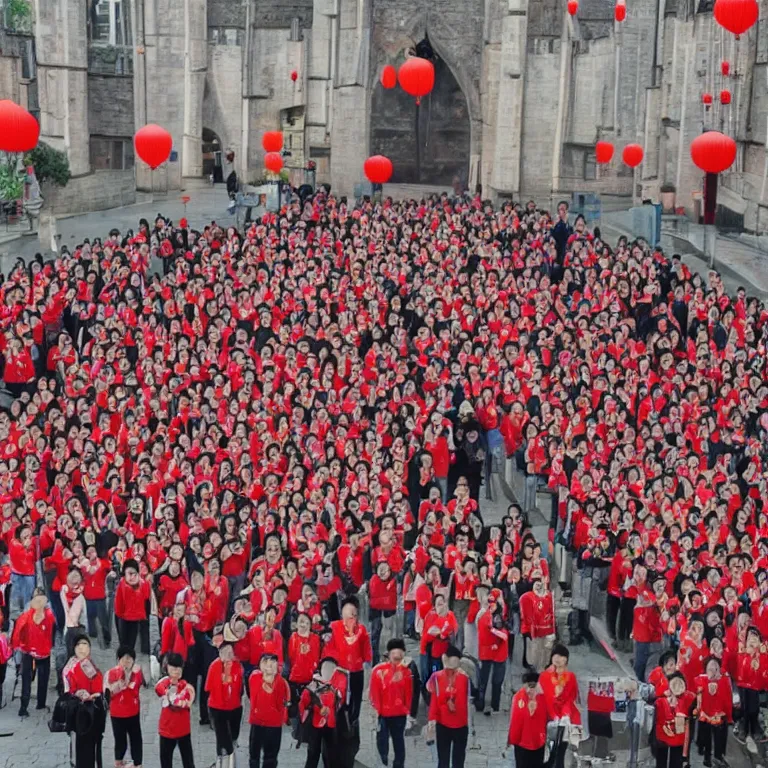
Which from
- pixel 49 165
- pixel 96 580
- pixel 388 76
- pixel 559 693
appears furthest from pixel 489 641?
pixel 388 76

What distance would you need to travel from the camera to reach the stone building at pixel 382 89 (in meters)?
40.7

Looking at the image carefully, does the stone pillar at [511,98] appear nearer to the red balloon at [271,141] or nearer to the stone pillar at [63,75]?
the red balloon at [271,141]

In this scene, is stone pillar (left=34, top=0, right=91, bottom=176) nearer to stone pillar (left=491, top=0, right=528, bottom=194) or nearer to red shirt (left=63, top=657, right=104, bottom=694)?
stone pillar (left=491, top=0, right=528, bottom=194)

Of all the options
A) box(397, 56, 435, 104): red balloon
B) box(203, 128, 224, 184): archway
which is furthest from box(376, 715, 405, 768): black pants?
box(203, 128, 224, 184): archway

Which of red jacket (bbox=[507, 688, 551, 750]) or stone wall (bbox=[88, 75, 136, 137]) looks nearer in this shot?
red jacket (bbox=[507, 688, 551, 750])

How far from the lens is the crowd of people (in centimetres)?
1298

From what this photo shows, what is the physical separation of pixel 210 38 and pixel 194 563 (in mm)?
35460

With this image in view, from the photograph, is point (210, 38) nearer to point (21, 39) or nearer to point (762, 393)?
point (21, 39)

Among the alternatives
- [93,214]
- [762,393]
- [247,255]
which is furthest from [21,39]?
[762,393]

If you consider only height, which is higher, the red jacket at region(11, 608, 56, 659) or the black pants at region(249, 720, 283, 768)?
the red jacket at region(11, 608, 56, 659)

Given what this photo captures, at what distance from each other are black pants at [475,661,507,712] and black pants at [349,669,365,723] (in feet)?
4.35

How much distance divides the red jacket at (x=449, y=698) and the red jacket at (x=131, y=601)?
349 centimetres

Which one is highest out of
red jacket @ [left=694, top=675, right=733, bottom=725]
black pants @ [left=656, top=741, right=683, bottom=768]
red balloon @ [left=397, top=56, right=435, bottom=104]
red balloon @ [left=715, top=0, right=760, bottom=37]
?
red balloon @ [left=715, top=0, right=760, bottom=37]

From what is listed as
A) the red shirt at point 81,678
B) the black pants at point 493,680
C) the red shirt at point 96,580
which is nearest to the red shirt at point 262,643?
the red shirt at point 81,678
